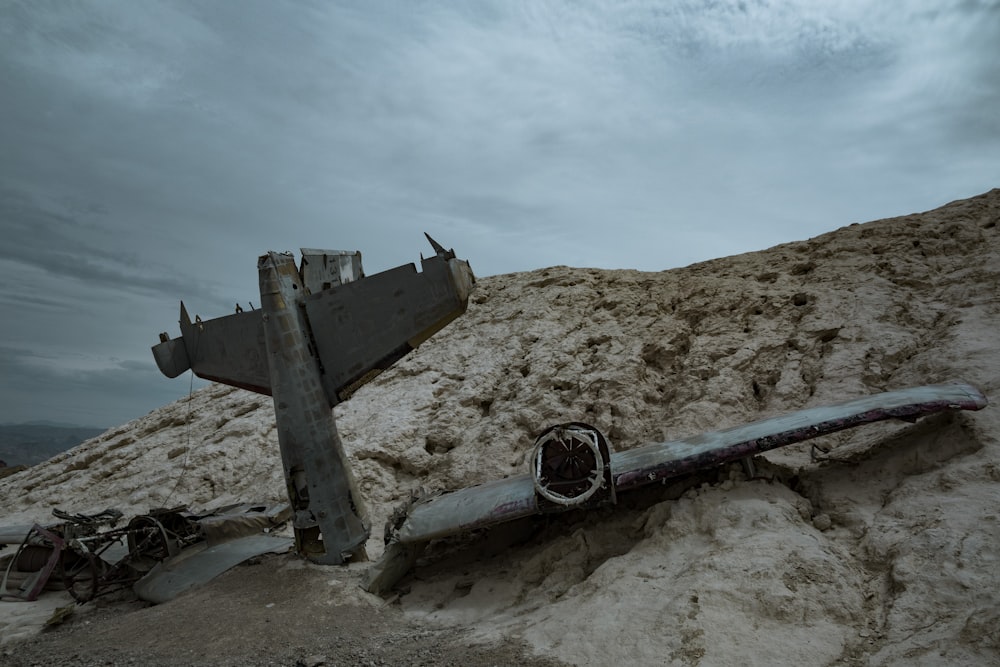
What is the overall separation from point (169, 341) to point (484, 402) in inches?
200

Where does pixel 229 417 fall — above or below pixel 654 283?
below

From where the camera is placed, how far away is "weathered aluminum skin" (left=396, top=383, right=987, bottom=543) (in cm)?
501

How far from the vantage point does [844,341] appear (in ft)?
24.7

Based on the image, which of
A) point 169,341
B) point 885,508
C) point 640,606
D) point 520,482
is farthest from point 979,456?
point 169,341

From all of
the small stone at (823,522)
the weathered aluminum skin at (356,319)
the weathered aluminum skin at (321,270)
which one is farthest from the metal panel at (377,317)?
the small stone at (823,522)

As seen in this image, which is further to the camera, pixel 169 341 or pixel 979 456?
pixel 169 341

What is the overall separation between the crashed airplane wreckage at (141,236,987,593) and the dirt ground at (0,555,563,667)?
51 cm

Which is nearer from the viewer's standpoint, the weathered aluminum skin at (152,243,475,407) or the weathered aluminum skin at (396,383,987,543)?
the weathered aluminum skin at (396,383,987,543)

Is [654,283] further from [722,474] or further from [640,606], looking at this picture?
[640,606]

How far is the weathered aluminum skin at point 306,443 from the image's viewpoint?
6699 mm

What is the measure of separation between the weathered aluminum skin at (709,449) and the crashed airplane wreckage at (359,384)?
13 millimetres

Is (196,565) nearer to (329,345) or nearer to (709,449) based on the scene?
(329,345)

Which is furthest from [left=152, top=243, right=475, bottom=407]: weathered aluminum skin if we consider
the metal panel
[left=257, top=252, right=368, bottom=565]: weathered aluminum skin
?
[left=257, top=252, right=368, bottom=565]: weathered aluminum skin

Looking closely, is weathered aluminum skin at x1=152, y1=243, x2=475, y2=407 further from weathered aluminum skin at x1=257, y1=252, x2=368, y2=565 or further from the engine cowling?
the engine cowling
